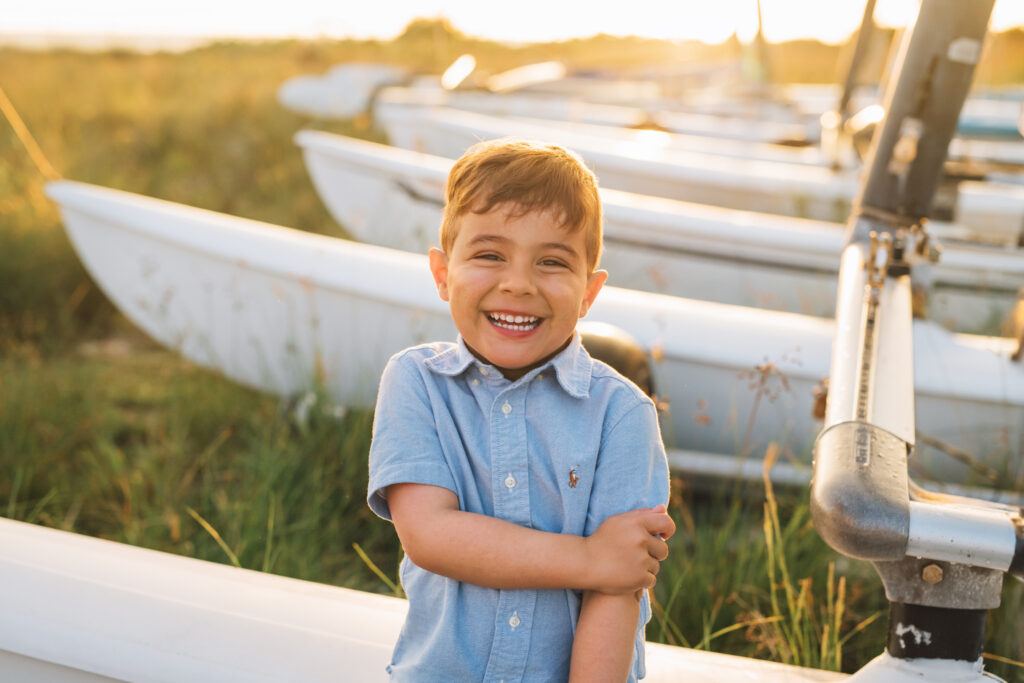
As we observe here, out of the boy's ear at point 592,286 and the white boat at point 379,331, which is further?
the white boat at point 379,331

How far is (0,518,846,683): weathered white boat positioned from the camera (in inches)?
48.2

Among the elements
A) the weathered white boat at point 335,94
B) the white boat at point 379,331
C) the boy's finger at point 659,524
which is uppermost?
the weathered white boat at point 335,94

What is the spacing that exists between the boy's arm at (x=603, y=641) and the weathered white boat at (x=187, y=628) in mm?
319

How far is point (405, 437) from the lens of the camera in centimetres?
105

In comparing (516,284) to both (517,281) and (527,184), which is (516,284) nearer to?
(517,281)

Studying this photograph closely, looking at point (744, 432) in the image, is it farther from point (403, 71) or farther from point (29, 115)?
point (29, 115)

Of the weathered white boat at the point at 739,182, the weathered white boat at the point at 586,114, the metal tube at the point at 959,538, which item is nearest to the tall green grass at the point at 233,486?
the metal tube at the point at 959,538

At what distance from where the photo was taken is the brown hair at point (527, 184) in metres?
1.00

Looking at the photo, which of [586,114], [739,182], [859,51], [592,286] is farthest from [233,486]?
[586,114]

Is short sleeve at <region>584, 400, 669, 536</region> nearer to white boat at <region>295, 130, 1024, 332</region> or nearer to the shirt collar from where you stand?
the shirt collar

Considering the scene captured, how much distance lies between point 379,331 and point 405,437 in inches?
66.2

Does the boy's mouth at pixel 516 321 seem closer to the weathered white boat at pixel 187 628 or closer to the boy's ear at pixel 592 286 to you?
the boy's ear at pixel 592 286

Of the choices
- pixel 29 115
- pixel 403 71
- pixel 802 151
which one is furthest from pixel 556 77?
pixel 29 115

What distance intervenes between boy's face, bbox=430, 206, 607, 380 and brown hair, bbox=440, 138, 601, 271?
0.01m
